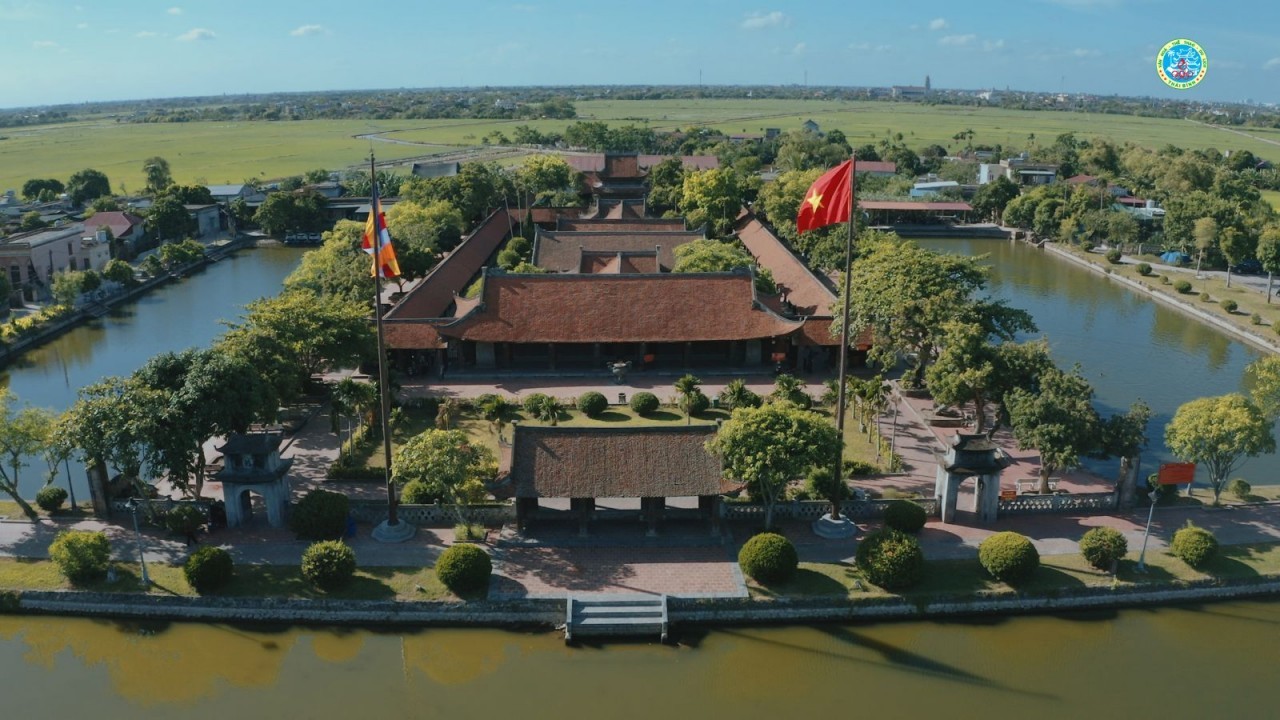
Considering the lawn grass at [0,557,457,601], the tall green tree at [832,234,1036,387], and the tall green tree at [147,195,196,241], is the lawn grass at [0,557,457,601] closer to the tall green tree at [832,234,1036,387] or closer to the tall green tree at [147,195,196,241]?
the tall green tree at [832,234,1036,387]

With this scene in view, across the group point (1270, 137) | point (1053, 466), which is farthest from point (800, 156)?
point (1270, 137)

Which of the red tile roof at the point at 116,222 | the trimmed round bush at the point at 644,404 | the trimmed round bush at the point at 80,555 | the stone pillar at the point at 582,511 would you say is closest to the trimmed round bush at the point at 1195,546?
the stone pillar at the point at 582,511

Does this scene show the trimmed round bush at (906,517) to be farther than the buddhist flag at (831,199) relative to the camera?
Yes

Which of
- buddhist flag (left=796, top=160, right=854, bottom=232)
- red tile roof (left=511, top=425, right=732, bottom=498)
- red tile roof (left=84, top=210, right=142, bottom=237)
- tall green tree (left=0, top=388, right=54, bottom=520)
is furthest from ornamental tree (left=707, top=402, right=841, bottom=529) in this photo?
red tile roof (left=84, top=210, right=142, bottom=237)

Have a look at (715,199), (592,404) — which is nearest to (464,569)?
(592,404)

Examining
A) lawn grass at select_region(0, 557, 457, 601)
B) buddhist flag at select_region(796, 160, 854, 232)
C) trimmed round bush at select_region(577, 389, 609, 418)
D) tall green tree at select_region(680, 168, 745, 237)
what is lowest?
lawn grass at select_region(0, 557, 457, 601)

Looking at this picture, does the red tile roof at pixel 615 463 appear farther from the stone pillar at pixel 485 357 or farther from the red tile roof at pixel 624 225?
the red tile roof at pixel 624 225
